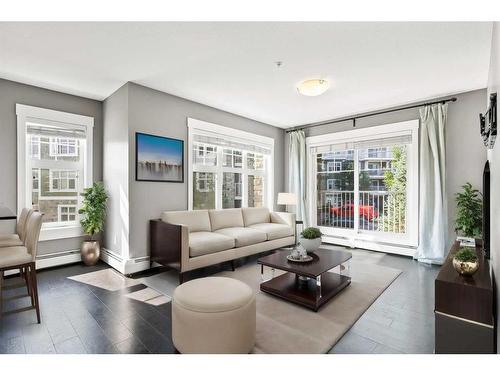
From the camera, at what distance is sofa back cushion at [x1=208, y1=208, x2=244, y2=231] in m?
4.14

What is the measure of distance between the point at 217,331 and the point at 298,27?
7.99 feet

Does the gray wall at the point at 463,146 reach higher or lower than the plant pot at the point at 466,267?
higher

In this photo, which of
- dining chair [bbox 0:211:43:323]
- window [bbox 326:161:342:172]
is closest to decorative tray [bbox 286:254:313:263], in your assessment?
dining chair [bbox 0:211:43:323]

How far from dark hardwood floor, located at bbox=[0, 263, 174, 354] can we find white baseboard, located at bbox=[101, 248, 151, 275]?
0.49 meters

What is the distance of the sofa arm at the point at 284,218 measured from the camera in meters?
4.86

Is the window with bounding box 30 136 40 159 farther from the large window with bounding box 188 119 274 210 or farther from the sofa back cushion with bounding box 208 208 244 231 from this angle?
the sofa back cushion with bounding box 208 208 244 231

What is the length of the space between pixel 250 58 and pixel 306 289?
2.52 m

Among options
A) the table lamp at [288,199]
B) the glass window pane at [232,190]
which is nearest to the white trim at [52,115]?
the glass window pane at [232,190]

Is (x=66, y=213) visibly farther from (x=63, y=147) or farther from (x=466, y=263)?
(x=466, y=263)

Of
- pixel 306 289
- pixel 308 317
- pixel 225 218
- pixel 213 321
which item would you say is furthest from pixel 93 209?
pixel 308 317

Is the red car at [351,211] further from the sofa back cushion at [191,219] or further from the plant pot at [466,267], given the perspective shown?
the plant pot at [466,267]
